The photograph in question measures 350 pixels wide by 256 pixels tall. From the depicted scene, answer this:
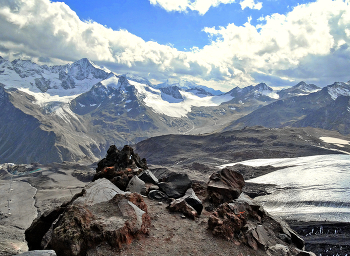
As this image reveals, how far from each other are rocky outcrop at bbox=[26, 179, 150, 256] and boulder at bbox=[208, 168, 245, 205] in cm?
601

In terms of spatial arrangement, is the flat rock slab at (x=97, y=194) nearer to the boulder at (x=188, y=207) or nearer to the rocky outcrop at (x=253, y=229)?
the boulder at (x=188, y=207)

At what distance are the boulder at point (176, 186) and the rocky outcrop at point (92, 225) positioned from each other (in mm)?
4724

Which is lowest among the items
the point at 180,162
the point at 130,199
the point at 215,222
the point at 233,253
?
the point at 180,162

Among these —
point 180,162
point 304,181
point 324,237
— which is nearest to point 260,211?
point 324,237

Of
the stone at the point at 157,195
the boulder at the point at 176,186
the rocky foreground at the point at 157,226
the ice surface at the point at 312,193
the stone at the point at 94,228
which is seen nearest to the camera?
the stone at the point at 94,228

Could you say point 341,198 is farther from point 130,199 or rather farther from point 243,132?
point 243,132

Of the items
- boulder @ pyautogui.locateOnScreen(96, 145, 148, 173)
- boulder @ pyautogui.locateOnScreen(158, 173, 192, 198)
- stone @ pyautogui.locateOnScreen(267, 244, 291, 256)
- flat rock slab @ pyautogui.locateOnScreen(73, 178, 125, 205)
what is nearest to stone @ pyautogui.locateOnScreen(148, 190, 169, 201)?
boulder @ pyautogui.locateOnScreen(158, 173, 192, 198)

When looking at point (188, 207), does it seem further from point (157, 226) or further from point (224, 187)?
point (224, 187)

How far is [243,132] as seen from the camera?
138m

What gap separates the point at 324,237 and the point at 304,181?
23.3 m

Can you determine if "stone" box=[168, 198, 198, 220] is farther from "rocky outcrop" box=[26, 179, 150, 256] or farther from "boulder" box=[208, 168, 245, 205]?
"boulder" box=[208, 168, 245, 205]

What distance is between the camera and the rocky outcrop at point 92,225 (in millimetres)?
8509

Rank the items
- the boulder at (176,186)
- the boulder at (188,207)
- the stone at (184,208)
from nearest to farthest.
A: the stone at (184,208) < the boulder at (188,207) < the boulder at (176,186)

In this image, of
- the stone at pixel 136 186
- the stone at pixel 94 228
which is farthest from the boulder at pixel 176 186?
the stone at pixel 94 228
